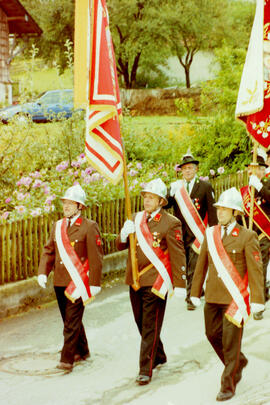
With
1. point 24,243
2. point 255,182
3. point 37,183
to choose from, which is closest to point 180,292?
point 255,182

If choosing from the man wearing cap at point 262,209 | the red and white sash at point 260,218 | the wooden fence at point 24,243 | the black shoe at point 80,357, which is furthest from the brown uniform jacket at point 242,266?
the wooden fence at point 24,243

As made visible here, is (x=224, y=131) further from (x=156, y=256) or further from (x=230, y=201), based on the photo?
(x=230, y=201)

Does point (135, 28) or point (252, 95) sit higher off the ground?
point (135, 28)

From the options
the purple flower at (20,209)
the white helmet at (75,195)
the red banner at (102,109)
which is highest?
the red banner at (102,109)

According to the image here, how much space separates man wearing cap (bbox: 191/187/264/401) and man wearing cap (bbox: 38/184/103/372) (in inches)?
43.5

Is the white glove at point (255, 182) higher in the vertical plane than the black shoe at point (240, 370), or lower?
higher

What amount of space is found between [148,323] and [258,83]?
10.2 ft

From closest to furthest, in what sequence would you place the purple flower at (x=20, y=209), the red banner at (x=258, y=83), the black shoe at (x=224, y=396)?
the black shoe at (x=224, y=396)
the red banner at (x=258, y=83)
the purple flower at (x=20, y=209)

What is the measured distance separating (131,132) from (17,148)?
17.8ft

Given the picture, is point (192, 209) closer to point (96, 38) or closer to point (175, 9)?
point (96, 38)

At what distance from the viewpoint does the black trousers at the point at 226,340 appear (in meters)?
6.29

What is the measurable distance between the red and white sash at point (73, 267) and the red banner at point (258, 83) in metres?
2.64

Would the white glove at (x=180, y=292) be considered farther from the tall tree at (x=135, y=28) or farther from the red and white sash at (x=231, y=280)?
the tall tree at (x=135, y=28)

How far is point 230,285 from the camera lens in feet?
21.0
